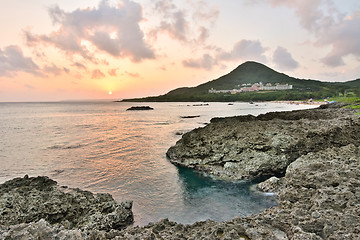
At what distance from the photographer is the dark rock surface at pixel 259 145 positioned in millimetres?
13414

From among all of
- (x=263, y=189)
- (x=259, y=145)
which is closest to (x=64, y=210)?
(x=263, y=189)

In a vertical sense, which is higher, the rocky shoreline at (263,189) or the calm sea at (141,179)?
the rocky shoreline at (263,189)

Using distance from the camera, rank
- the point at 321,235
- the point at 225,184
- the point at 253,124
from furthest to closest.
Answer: the point at 253,124, the point at 225,184, the point at 321,235

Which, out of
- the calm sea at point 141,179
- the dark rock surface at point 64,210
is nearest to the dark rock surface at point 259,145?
the calm sea at point 141,179

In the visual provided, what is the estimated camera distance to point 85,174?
15.5 metres

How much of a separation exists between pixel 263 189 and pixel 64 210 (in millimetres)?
9394

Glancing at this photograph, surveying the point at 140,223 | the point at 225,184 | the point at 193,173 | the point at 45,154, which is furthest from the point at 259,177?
the point at 45,154

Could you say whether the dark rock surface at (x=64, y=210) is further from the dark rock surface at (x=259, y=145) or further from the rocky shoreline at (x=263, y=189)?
the dark rock surface at (x=259, y=145)

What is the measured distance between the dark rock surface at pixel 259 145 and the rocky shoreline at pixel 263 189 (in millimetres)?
59

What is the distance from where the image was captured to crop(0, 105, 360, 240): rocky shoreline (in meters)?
4.88

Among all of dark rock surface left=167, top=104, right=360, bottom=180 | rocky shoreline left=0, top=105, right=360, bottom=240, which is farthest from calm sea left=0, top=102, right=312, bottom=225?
rocky shoreline left=0, top=105, right=360, bottom=240

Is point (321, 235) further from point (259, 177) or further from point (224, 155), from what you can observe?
point (224, 155)

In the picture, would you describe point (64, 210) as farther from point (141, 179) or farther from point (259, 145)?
point (259, 145)

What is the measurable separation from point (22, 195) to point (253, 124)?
47.4 ft
